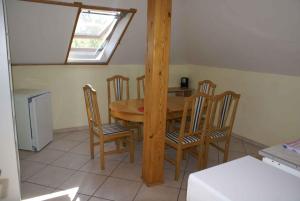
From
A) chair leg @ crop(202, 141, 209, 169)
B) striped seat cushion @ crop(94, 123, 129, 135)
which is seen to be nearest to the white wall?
striped seat cushion @ crop(94, 123, 129, 135)

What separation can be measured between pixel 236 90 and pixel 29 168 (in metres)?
3.15

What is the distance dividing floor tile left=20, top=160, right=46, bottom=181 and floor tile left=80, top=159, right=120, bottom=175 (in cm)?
51

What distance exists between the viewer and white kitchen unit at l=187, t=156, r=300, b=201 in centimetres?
104

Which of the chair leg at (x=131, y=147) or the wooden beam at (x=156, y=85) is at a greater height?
the wooden beam at (x=156, y=85)

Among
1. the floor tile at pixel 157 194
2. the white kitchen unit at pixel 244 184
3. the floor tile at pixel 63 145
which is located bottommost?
the floor tile at pixel 157 194

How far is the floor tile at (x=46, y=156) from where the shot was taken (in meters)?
2.87

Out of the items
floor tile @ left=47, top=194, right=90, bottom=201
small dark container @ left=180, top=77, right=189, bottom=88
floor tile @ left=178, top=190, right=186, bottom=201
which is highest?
small dark container @ left=180, top=77, right=189, bottom=88

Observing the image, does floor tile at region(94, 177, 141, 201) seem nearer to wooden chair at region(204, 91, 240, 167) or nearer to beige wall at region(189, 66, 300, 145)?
wooden chair at region(204, 91, 240, 167)

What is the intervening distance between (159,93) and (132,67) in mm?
2109

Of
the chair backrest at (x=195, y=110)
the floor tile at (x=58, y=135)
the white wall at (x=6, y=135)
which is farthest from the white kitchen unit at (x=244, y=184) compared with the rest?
the floor tile at (x=58, y=135)

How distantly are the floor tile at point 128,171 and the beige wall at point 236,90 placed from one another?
1.50m

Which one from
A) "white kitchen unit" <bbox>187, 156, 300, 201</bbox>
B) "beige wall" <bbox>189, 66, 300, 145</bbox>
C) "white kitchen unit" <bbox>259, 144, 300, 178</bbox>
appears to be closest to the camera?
"white kitchen unit" <bbox>187, 156, 300, 201</bbox>

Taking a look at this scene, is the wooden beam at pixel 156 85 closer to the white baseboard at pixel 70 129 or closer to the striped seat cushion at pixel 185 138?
the striped seat cushion at pixel 185 138

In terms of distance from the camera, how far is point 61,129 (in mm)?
3799
